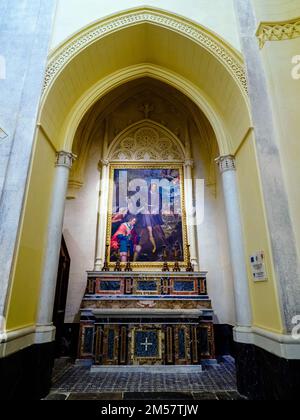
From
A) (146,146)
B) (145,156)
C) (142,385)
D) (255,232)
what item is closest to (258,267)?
(255,232)

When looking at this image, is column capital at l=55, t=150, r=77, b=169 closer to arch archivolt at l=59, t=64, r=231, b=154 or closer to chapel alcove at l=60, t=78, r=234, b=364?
arch archivolt at l=59, t=64, r=231, b=154

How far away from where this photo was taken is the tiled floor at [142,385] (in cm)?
330

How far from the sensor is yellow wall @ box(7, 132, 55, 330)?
119 inches

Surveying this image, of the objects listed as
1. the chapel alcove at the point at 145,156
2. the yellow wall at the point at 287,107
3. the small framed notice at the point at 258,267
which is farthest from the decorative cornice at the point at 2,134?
the small framed notice at the point at 258,267

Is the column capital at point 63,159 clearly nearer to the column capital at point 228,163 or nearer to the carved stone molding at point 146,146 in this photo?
the column capital at point 228,163

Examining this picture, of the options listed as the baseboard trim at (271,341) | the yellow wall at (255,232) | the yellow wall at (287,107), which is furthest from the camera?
the yellow wall at (287,107)

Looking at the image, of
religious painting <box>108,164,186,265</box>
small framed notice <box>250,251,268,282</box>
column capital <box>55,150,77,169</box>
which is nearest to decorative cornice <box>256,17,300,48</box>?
small framed notice <box>250,251,268,282</box>

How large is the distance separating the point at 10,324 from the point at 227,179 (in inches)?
147

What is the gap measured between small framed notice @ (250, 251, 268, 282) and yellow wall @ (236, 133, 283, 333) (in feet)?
0.21

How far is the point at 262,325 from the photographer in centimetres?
317

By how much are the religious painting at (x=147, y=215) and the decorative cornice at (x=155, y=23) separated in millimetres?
3251

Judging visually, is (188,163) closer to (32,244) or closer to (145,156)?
(145,156)

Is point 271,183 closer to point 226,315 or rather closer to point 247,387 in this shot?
point 247,387
